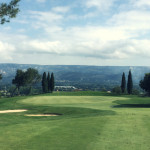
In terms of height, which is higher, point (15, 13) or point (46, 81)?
point (15, 13)

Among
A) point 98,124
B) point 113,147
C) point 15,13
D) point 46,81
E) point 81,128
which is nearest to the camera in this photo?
point 113,147

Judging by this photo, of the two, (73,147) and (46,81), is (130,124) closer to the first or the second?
(73,147)

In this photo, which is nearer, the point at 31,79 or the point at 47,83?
the point at 47,83

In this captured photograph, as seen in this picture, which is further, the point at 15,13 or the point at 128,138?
the point at 15,13

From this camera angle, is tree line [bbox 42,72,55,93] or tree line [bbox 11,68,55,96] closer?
tree line [bbox 42,72,55,93]

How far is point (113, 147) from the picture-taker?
38.6ft

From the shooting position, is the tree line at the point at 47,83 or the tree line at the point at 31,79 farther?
the tree line at the point at 31,79

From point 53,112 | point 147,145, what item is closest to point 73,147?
point 147,145

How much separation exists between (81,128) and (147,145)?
18.4 feet

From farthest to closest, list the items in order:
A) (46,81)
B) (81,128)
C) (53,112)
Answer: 1. (46,81)
2. (53,112)
3. (81,128)

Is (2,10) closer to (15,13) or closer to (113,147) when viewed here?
(15,13)

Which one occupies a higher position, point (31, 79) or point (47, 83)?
point (31, 79)

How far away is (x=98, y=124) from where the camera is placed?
17.8m

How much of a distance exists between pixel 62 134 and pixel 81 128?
2.22 meters
